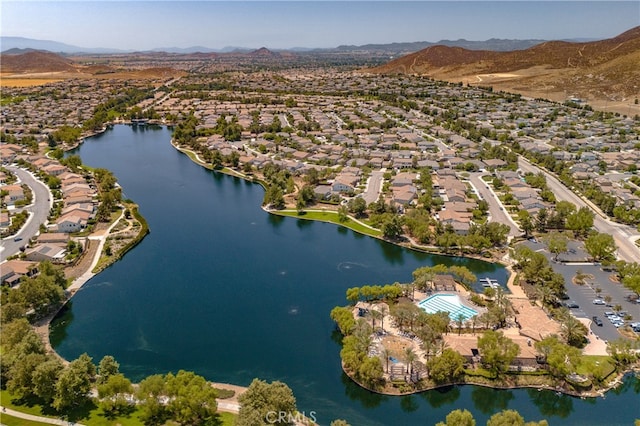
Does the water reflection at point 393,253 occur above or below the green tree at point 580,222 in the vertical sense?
below

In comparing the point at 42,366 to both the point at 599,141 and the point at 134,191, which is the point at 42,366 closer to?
the point at 134,191

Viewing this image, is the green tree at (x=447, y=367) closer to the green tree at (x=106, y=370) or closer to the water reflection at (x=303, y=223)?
the green tree at (x=106, y=370)

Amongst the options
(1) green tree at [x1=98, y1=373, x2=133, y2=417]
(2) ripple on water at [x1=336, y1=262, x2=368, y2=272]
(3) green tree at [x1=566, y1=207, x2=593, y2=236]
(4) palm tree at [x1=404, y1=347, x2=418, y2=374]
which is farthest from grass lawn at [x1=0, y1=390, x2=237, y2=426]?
(3) green tree at [x1=566, y1=207, x2=593, y2=236]

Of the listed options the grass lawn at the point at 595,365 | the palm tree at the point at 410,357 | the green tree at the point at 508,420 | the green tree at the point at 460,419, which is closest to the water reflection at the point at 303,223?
the palm tree at the point at 410,357

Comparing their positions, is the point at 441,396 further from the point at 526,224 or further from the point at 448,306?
the point at 526,224

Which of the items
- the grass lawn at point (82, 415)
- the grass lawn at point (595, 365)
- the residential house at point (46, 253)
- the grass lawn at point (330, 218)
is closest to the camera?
the grass lawn at point (82, 415)
